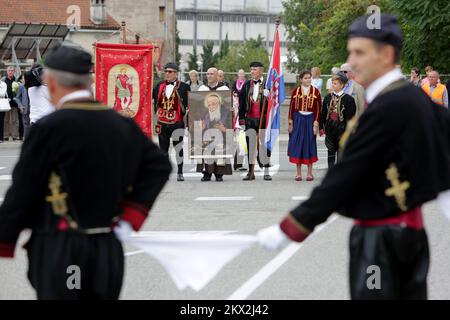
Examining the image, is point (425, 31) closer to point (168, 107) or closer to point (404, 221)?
point (168, 107)

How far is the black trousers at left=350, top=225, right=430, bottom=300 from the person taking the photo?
5.19 metres

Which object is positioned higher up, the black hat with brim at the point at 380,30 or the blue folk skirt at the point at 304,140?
the black hat with brim at the point at 380,30

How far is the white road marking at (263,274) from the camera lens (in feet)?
28.7

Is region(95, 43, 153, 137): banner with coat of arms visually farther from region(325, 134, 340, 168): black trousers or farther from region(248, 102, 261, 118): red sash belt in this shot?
region(325, 134, 340, 168): black trousers

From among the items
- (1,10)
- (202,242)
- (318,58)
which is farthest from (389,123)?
(1,10)

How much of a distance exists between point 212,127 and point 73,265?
45.8 ft

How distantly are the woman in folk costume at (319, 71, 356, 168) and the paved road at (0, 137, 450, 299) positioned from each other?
6.15 feet

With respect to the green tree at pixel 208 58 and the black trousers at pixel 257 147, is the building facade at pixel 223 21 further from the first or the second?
the black trousers at pixel 257 147

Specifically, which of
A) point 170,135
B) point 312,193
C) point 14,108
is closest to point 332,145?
point 170,135

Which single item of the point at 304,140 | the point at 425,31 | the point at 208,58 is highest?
the point at 425,31

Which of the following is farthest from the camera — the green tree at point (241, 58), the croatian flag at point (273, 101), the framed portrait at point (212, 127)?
the green tree at point (241, 58)

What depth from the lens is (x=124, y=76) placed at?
2014cm

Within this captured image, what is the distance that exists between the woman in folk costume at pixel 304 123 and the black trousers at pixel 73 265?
13230 mm

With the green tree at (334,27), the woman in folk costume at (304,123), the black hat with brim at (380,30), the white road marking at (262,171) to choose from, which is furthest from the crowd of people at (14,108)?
the black hat with brim at (380,30)
